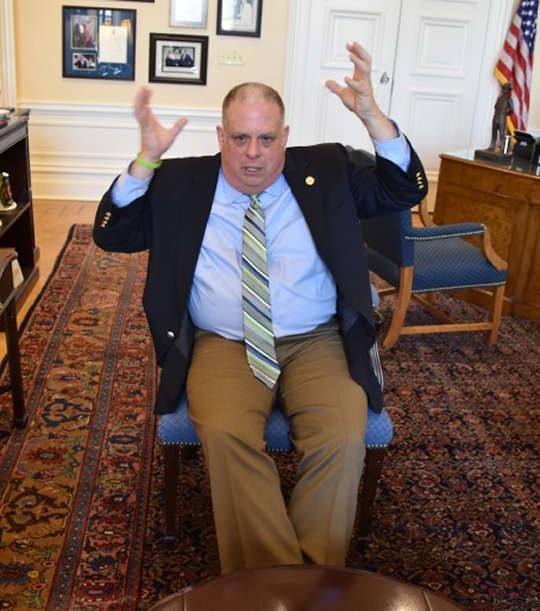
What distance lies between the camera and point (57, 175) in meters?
6.25

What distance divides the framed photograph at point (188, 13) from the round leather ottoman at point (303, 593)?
522 cm

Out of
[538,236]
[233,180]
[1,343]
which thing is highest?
[233,180]

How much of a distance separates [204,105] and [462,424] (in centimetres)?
396

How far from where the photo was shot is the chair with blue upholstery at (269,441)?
2.10m

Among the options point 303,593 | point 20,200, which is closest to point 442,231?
point 20,200

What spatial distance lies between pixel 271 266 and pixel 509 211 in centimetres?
234

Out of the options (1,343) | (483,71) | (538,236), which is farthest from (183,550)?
(483,71)

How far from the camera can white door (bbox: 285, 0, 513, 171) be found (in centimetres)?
606

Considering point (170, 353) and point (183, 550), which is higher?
point (170, 353)

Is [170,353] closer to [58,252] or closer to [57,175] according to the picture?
[58,252]

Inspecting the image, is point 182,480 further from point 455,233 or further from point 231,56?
point 231,56

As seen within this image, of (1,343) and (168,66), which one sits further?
(168,66)

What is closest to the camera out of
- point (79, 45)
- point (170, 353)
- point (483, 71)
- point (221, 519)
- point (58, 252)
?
point (221, 519)

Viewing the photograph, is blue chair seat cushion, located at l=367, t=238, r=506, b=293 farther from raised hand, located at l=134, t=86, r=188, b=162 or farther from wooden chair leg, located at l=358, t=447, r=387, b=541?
raised hand, located at l=134, t=86, r=188, b=162
